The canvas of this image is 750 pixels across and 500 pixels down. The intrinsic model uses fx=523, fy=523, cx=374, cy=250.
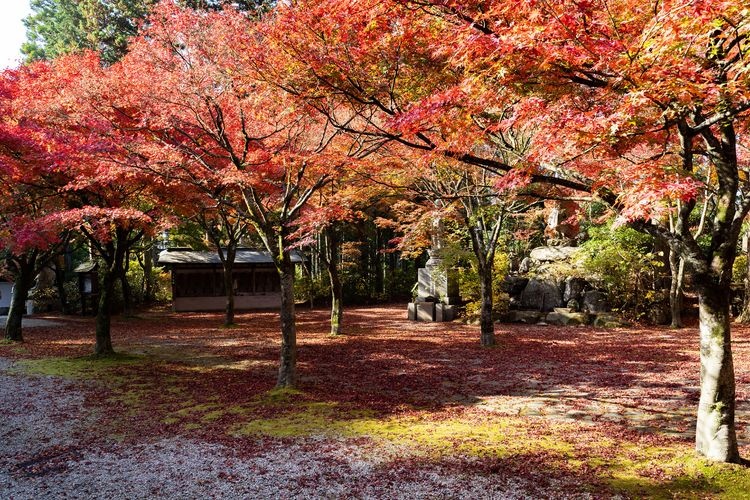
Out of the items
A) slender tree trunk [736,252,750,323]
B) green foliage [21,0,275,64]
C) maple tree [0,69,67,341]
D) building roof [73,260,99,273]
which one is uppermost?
green foliage [21,0,275,64]

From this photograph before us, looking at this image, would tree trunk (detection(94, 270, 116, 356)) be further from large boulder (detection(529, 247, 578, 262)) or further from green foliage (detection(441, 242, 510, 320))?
large boulder (detection(529, 247, 578, 262))

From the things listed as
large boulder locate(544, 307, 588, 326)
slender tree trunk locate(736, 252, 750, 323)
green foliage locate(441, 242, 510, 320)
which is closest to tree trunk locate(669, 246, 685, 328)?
slender tree trunk locate(736, 252, 750, 323)

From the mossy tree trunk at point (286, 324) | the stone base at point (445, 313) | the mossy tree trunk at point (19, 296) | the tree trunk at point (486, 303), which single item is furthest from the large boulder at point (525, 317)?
the mossy tree trunk at point (19, 296)

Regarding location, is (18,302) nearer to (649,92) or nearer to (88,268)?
(88,268)

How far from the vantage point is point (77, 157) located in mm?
9312

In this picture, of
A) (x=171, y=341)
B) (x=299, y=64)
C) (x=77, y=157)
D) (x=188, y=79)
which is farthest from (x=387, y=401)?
(x=171, y=341)

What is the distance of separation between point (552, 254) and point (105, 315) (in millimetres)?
14813

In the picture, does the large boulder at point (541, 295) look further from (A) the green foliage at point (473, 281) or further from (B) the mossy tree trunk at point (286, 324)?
(B) the mossy tree trunk at point (286, 324)

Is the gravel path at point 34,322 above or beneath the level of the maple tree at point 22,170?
beneath

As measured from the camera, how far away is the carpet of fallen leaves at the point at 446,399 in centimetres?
509

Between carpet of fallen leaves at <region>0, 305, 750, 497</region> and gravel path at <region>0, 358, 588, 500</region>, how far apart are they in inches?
5.7

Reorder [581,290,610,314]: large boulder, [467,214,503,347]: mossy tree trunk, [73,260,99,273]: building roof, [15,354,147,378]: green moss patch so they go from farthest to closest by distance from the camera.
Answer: [73,260,99,273]: building roof, [581,290,610,314]: large boulder, [467,214,503,347]: mossy tree trunk, [15,354,147,378]: green moss patch

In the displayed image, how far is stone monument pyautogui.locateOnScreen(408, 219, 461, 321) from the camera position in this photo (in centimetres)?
1909

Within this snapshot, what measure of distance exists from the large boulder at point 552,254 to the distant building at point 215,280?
12.0 m
